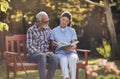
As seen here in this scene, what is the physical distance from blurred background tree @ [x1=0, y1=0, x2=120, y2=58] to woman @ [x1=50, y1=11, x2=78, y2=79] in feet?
20.7

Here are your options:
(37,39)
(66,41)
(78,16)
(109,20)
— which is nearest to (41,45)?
(37,39)

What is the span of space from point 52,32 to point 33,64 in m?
0.76

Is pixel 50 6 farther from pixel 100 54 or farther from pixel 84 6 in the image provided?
pixel 100 54

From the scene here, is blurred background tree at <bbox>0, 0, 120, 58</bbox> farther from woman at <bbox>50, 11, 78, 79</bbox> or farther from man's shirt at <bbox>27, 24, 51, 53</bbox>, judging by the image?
man's shirt at <bbox>27, 24, 51, 53</bbox>

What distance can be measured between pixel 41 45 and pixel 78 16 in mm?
7769

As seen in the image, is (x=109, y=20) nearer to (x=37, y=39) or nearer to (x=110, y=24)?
(x=110, y=24)

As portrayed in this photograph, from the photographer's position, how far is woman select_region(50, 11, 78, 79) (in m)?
6.93

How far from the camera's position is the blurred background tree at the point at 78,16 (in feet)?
46.2

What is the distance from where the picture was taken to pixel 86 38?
50.2 feet

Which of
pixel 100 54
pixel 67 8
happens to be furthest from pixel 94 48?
pixel 67 8

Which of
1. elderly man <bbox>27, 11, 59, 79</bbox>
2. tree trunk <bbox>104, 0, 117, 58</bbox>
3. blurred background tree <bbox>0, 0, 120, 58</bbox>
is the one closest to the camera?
elderly man <bbox>27, 11, 59, 79</bbox>

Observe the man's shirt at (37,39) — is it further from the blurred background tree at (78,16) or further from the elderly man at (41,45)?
the blurred background tree at (78,16)

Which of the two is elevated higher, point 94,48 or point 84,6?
point 84,6

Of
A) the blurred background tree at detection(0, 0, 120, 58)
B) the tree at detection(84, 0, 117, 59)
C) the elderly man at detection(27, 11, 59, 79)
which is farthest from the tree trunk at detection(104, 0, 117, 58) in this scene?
the elderly man at detection(27, 11, 59, 79)
